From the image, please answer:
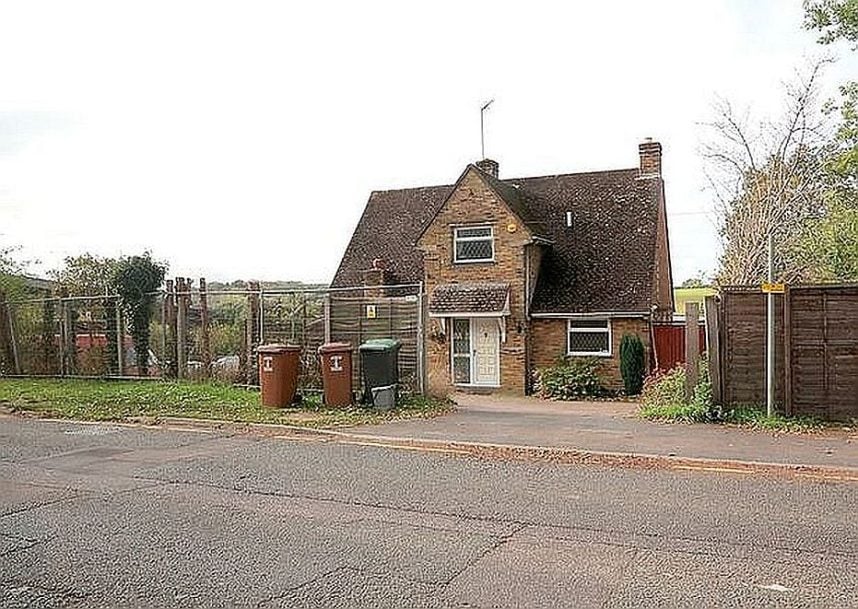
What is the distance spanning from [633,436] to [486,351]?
13.2m

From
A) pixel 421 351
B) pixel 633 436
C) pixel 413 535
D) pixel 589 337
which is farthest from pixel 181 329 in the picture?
pixel 413 535

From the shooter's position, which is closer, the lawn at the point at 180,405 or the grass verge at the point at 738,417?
the grass verge at the point at 738,417

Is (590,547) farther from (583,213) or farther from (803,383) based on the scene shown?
(583,213)

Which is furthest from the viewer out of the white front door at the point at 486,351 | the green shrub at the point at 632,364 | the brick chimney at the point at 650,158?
the brick chimney at the point at 650,158

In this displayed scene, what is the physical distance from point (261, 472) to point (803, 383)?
8948 millimetres

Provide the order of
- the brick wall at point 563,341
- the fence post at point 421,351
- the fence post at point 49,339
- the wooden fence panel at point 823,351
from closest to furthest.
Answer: the wooden fence panel at point 823,351, the fence post at point 421,351, the fence post at point 49,339, the brick wall at point 563,341

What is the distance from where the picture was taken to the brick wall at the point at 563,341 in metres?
25.1

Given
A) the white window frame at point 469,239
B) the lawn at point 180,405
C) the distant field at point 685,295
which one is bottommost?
the lawn at point 180,405

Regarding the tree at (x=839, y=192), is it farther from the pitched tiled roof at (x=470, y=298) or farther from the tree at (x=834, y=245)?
the pitched tiled roof at (x=470, y=298)

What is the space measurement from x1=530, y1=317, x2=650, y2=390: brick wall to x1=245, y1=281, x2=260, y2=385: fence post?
913 cm

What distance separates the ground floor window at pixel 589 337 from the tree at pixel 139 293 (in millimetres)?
11270

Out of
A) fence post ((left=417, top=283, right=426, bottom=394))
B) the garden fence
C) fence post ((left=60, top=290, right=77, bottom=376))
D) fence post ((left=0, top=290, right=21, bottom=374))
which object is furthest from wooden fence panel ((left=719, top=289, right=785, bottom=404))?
fence post ((left=0, top=290, right=21, bottom=374))

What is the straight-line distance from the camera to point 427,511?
8.27 meters

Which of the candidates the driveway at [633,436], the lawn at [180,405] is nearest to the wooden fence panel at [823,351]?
the driveway at [633,436]
